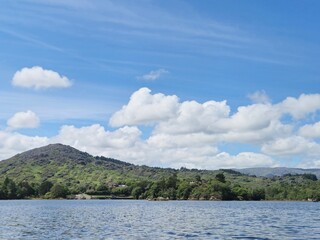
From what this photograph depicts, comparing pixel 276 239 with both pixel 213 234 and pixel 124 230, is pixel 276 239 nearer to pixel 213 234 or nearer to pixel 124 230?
pixel 213 234

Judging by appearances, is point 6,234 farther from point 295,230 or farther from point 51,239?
point 295,230

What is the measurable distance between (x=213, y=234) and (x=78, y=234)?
63.1ft

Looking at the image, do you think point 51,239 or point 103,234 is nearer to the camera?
point 51,239

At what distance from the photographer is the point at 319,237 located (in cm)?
6688

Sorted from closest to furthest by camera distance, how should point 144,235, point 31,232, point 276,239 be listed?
1. point 276,239
2. point 144,235
3. point 31,232

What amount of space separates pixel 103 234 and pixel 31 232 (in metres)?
12.5

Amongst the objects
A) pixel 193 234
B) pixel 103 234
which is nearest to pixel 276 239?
pixel 193 234

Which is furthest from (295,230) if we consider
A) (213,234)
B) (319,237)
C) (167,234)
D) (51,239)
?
(51,239)

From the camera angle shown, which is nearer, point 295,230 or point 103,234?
point 103,234

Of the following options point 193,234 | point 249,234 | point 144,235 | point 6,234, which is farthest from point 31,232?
point 249,234

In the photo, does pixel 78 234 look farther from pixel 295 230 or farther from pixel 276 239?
pixel 295 230

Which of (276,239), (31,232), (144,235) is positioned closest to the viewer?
(276,239)

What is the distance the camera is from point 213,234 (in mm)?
69688

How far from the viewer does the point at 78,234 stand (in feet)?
229
